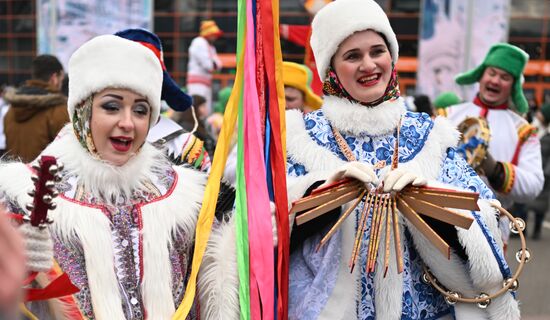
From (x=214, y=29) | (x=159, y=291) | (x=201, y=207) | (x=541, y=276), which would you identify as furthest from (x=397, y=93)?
(x=214, y=29)

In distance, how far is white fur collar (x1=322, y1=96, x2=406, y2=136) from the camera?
2.59 m

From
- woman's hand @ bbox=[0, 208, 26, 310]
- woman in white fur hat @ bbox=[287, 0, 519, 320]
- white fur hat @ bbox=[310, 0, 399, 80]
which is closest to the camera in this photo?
woman's hand @ bbox=[0, 208, 26, 310]

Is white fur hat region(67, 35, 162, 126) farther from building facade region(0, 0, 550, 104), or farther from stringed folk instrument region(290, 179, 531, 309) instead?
building facade region(0, 0, 550, 104)


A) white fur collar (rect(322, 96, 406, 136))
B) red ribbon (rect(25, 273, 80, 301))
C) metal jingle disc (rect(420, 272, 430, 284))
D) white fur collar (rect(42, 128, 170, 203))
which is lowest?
metal jingle disc (rect(420, 272, 430, 284))

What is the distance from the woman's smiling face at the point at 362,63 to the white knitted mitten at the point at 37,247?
3.77 ft

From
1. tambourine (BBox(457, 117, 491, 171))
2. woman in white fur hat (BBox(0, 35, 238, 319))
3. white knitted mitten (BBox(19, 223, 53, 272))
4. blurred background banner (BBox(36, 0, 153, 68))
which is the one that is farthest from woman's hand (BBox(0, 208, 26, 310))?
blurred background banner (BBox(36, 0, 153, 68))

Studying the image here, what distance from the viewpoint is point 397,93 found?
269 cm

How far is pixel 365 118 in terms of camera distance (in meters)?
2.59

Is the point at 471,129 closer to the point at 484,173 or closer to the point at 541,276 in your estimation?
the point at 484,173

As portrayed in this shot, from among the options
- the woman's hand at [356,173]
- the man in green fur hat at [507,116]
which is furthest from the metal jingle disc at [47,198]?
the man in green fur hat at [507,116]

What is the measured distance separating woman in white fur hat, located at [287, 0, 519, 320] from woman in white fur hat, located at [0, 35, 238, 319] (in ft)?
1.22

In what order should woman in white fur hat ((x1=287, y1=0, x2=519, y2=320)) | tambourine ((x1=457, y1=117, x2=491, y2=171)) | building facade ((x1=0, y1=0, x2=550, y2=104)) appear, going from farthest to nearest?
building facade ((x1=0, y1=0, x2=550, y2=104)) → tambourine ((x1=457, y1=117, x2=491, y2=171)) → woman in white fur hat ((x1=287, y1=0, x2=519, y2=320))

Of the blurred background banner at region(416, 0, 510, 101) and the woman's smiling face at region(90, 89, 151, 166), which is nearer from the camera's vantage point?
the woman's smiling face at region(90, 89, 151, 166)

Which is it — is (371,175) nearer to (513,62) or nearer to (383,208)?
(383,208)
